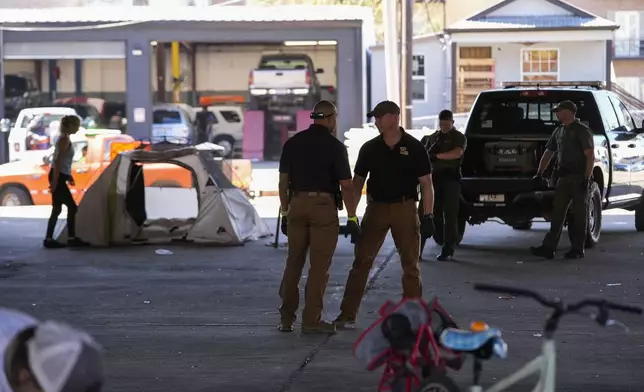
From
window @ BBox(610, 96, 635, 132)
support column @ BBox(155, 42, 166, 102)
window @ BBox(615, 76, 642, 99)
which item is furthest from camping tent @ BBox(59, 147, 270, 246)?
window @ BBox(615, 76, 642, 99)

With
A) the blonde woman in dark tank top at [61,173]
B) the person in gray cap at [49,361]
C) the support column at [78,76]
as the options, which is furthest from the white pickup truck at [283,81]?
the person in gray cap at [49,361]

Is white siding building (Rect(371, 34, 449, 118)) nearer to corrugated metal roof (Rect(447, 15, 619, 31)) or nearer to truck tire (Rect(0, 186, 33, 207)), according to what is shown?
corrugated metal roof (Rect(447, 15, 619, 31))

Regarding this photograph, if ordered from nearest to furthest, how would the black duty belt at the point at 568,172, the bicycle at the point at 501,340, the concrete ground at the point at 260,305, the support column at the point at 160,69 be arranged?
1. the bicycle at the point at 501,340
2. the concrete ground at the point at 260,305
3. the black duty belt at the point at 568,172
4. the support column at the point at 160,69

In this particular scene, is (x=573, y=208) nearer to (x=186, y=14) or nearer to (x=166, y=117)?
(x=186, y=14)

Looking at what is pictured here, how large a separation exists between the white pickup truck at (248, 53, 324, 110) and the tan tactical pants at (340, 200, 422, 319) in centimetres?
3112

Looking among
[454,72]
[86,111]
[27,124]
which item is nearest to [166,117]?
[86,111]

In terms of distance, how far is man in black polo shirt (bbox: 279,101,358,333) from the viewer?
9.48m

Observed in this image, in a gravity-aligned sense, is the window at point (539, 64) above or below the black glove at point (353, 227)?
above

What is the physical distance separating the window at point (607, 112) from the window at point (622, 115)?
18cm

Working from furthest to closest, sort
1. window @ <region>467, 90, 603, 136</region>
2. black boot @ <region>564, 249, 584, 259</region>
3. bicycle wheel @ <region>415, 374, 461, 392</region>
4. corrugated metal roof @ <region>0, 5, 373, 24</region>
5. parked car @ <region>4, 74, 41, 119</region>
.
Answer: parked car @ <region>4, 74, 41, 119</region> → corrugated metal roof @ <region>0, 5, 373, 24</region> → window @ <region>467, 90, 603, 136</region> → black boot @ <region>564, 249, 584, 259</region> → bicycle wheel @ <region>415, 374, 461, 392</region>

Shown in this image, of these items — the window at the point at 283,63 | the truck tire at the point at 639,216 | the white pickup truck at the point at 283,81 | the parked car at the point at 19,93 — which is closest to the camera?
the truck tire at the point at 639,216

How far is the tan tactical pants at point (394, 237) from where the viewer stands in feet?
31.6

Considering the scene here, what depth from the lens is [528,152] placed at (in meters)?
15.2

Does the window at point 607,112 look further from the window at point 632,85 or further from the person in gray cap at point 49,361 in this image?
the window at point 632,85
